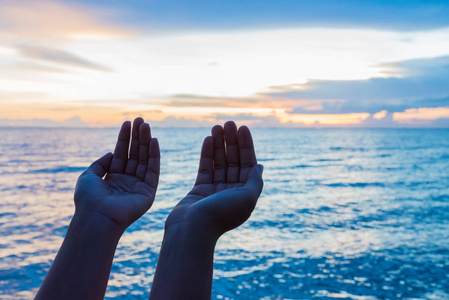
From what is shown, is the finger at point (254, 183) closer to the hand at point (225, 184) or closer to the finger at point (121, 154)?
the hand at point (225, 184)

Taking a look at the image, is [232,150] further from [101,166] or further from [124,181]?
[101,166]

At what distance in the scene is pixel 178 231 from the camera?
259cm

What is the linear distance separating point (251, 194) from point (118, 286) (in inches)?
223

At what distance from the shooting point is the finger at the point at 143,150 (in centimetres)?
350

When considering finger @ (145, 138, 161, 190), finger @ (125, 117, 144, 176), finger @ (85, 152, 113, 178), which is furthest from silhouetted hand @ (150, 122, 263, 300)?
finger @ (85, 152, 113, 178)

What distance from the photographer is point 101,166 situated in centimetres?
361

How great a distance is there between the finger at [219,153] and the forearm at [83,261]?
3.45ft

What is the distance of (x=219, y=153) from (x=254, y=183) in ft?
1.83

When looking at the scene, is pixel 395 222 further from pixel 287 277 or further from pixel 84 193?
pixel 84 193

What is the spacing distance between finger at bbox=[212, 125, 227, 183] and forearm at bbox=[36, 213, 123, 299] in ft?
A: 3.45

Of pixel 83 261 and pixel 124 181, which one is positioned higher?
pixel 124 181

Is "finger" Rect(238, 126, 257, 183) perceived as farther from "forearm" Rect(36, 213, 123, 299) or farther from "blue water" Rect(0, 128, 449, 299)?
"blue water" Rect(0, 128, 449, 299)

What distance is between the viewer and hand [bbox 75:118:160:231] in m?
2.99

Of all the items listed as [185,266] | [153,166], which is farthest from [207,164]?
[185,266]
